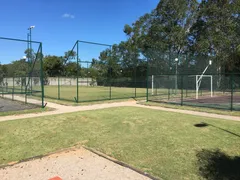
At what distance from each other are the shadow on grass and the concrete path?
3.66 feet

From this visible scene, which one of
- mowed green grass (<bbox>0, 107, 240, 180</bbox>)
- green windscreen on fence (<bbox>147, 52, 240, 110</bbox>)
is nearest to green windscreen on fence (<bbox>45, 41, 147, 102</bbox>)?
green windscreen on fence (<bbox>147, 52, 240, 110</bbox>)

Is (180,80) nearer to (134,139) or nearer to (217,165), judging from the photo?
(134,139)

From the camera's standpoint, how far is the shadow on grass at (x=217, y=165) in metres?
3.46

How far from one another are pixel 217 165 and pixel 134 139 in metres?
2.15

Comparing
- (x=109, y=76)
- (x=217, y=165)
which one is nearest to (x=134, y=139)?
(x=217, y=165)

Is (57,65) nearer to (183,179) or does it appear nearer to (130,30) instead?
(130,30)

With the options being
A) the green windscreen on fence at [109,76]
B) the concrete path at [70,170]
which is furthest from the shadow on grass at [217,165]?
the green windscreen on fence at [109,76]

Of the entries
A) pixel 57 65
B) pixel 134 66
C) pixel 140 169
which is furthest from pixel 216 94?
pixel 57 65

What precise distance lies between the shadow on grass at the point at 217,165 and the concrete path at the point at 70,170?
1117 mm

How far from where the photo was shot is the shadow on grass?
346 centimetres

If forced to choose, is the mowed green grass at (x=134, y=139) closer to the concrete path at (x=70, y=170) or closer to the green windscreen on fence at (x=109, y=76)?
the concrete path at (x=70, y=170)

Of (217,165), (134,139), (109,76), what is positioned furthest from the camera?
(109,76)

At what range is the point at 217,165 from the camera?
3865 mm

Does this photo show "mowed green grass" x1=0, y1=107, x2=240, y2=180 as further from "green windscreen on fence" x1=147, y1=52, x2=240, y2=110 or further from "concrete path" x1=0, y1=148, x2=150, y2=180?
"green windscreen on fence" x1=147, y1=52, x2=240, y2=110
